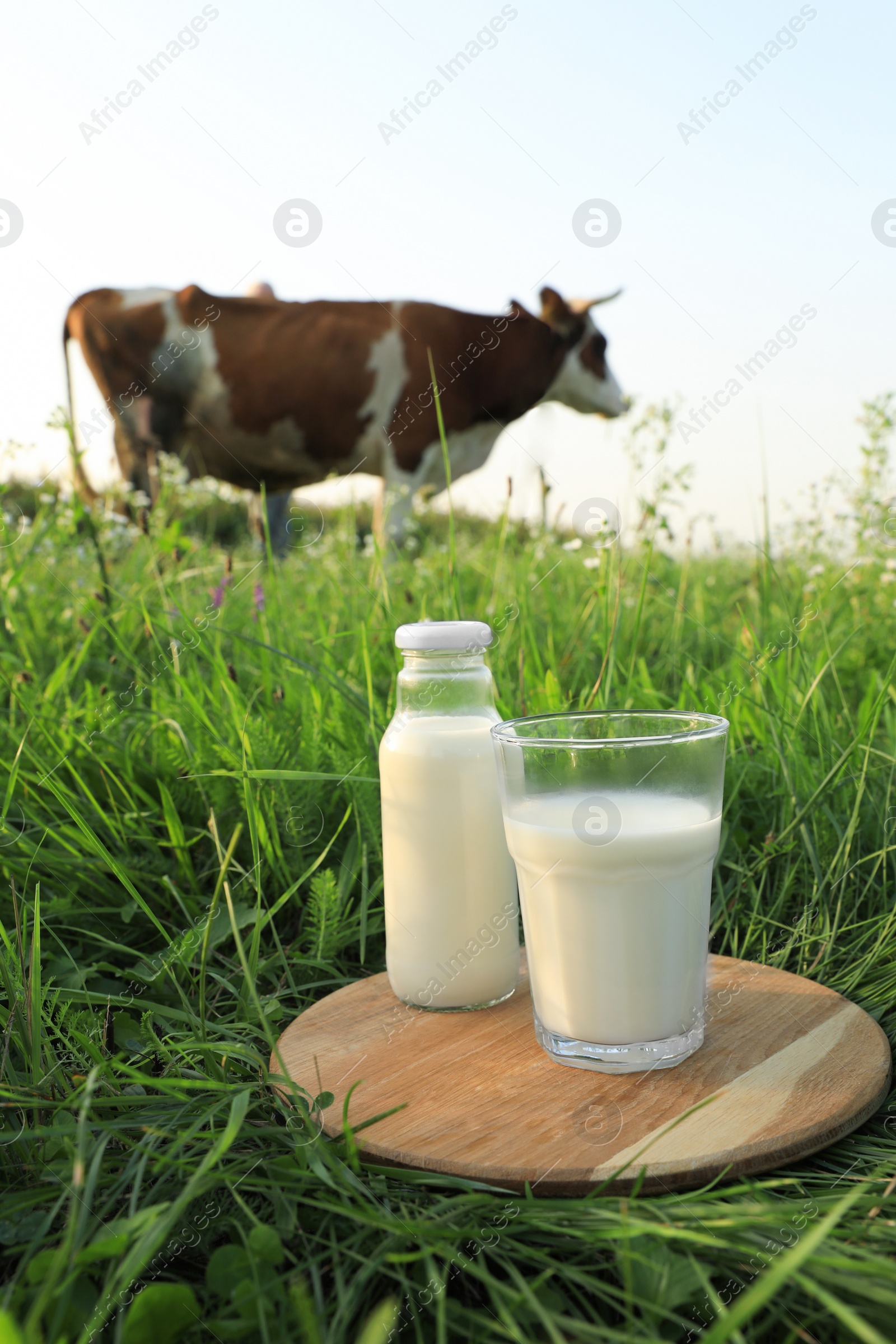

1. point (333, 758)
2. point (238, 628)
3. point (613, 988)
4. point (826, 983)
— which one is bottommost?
point (826, 983)

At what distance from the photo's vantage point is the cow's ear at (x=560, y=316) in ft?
19.0

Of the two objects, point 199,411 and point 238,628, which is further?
point 199,411

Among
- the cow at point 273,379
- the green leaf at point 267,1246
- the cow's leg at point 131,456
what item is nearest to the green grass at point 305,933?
the green leaf at point 267,1246

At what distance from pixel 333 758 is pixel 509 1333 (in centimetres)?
93

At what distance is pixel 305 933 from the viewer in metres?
1.36

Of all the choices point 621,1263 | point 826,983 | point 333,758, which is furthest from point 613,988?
point 333,758

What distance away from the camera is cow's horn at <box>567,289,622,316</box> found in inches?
226

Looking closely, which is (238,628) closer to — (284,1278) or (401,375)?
(284,1278)

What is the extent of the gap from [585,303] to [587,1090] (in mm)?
5633

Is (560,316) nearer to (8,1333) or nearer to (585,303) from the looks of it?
(585,303)

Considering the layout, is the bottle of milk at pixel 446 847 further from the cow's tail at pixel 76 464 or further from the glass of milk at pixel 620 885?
the cow's tail at pixel 76 464

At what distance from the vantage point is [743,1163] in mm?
837

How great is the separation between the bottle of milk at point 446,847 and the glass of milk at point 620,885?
0.43ft

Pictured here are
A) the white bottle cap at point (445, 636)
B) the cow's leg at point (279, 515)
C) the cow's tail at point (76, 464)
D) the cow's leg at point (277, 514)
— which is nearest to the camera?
the white bottle cap at point (445, 636)
